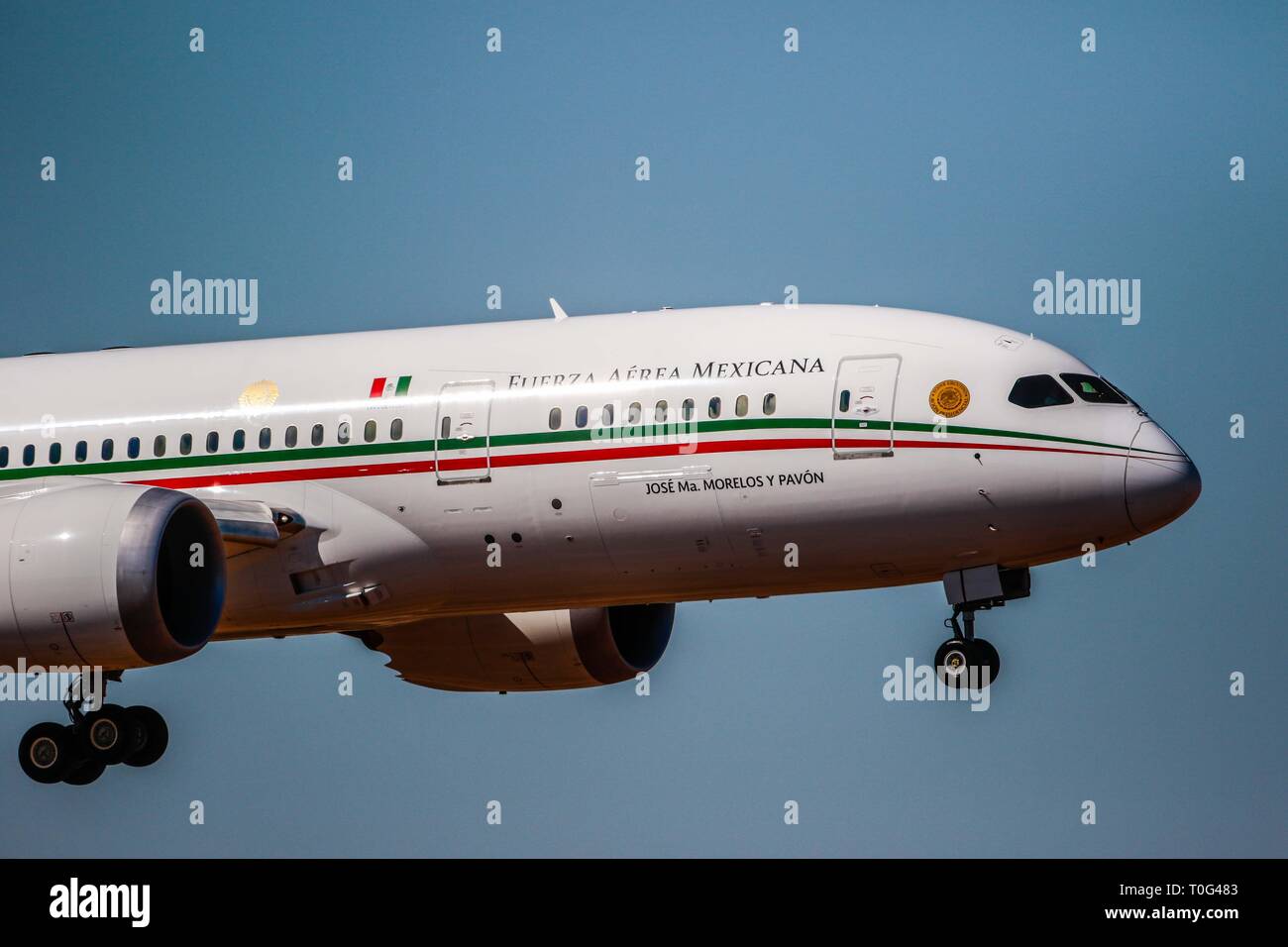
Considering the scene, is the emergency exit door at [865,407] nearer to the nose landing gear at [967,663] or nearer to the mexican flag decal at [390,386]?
the nose landing gear at [967,663]

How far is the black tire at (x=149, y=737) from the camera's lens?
116ft

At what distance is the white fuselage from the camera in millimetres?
29297

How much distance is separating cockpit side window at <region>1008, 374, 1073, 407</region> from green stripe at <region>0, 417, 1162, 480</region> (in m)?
0.47

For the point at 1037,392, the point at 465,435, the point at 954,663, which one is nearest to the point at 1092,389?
the point at 1037,392

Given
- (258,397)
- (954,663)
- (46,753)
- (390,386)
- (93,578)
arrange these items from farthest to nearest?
(46,753), (258,397), (390,386), (954,663), (93,578)

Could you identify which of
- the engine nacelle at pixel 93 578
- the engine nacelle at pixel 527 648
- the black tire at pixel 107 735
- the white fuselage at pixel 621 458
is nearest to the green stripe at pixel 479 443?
the white fuselage at pixel 621 458

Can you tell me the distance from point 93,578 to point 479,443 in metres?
5.11

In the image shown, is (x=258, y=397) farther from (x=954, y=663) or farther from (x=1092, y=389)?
(x=1092, y=389)

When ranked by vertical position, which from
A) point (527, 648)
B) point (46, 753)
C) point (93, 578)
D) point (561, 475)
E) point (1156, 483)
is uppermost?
point (561, 475)

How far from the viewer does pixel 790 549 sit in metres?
29.8

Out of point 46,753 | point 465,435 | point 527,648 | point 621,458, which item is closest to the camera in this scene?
point 621,458

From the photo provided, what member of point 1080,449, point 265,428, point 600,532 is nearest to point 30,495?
point 265,428

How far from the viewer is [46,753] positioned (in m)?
34.1

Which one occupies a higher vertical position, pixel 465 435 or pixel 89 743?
pixel 465 435
